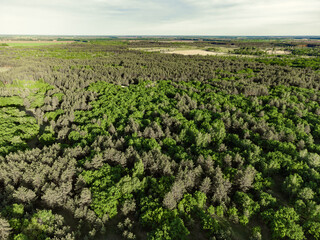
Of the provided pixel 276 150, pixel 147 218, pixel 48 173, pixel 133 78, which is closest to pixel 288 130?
pixel 276 150

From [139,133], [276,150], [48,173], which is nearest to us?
[48,173]

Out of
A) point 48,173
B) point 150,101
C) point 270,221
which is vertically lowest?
point 270,221

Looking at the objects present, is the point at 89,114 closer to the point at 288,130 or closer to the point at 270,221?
the point at 270,221

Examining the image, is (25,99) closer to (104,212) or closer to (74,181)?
(74,181)

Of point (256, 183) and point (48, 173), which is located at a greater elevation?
point (48, 173)

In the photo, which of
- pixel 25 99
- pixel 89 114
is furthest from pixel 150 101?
pixel 25 99

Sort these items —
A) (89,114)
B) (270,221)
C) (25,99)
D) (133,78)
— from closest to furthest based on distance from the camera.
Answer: (270,221) → (89,114) → (25,99) → (133,78)

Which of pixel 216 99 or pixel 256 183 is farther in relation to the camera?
pixel 216 99

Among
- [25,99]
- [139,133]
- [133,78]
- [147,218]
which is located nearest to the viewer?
[147,218]

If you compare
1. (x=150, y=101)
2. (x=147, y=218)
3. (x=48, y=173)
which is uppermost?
(x=150, y=101)
